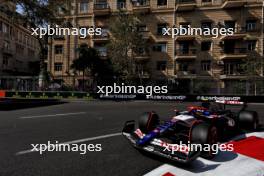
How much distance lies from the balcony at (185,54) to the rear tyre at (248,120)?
26.2 m

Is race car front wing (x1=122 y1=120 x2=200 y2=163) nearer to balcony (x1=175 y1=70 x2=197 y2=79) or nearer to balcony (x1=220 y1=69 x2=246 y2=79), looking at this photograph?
balcony (x1=175 y1=70 x2=197 y2=79)

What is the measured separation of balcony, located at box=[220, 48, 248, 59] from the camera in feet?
97.2

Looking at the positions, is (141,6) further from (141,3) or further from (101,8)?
(101,8)

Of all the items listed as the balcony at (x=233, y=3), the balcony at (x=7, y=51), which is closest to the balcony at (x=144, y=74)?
the balcony at (x=233, y=3)

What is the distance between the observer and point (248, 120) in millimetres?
5730

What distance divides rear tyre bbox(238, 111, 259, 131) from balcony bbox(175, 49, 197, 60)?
86.0 ft

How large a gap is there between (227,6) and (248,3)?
2.78 m

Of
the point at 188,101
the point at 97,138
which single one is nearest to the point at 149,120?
the point at 97,138

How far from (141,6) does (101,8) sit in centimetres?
611

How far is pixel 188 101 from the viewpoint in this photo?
541 inches

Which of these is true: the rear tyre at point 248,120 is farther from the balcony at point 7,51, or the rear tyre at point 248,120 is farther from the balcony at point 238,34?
the balcony at point 7,51

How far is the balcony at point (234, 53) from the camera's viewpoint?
97.2ft

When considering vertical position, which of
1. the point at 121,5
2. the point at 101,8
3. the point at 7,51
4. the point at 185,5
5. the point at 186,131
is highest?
the point at 121,5

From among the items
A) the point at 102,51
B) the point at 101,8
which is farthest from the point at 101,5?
the point at 102,51
